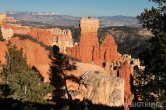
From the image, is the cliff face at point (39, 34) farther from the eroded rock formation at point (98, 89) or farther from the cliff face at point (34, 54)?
the eroded rock formation at point (98, 89)

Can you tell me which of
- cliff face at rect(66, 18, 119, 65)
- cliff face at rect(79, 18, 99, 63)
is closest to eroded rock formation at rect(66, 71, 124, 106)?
cliff face at rect(79, 18, 99, 63)

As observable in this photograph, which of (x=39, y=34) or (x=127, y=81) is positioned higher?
(x=39, y=34)

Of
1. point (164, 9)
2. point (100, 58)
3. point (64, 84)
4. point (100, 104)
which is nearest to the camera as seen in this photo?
point (164, 9)

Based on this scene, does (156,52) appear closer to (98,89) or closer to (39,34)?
(98,89)

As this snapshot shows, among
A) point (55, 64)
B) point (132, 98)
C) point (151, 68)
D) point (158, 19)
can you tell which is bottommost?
point (132, 98)

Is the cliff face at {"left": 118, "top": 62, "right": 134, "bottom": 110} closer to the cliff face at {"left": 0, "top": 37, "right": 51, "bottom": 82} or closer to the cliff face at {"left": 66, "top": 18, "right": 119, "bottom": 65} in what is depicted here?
the cliff face at {"left": 0, "top": 37, "right": 51, "bottom": 82}

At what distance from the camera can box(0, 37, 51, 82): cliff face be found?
7744cm

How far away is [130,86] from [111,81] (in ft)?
36.7

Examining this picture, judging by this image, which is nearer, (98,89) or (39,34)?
(98,89)

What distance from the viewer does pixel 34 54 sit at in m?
82.2

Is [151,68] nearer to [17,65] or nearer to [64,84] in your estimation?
[17,65]

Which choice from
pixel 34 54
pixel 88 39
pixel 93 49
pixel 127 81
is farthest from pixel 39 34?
pixel 127 81

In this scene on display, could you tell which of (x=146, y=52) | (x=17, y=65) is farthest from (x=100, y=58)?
(x=146, y=52)

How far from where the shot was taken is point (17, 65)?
Answer: 60.5 metres
